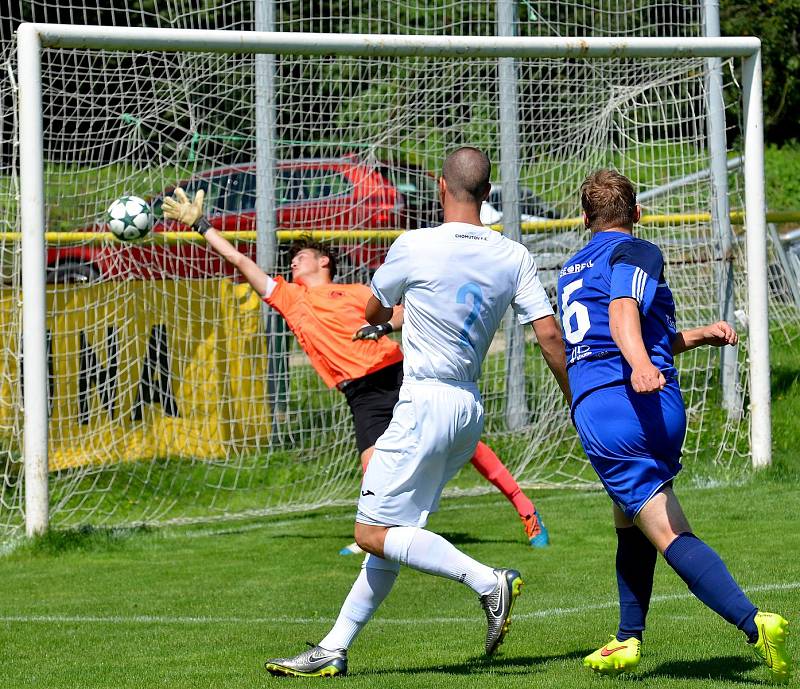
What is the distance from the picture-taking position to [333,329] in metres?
8.22

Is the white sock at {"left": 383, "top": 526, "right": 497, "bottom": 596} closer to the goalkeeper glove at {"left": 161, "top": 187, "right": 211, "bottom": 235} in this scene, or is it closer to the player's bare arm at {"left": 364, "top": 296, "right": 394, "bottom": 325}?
the player's bare arm at {"left": 364, "top": 296, "right": 394, "bottom": 325}

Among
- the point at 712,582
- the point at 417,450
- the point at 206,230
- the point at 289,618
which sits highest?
the point at 206,230

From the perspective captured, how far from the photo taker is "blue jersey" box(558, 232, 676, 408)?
4.57 metres

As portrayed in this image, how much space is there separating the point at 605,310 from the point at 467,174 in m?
0.75

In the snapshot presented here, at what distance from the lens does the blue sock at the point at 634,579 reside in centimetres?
474

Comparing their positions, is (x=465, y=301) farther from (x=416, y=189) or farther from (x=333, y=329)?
(x=416, y=189)

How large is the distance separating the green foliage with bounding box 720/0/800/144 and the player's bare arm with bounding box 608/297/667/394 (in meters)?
18.6

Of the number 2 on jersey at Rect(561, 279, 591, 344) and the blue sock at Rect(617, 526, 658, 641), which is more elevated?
the number 2 on jersey at Rect(561, 279, 591, 344)

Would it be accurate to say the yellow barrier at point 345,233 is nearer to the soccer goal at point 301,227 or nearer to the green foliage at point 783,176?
the soccer goal at point 301,227

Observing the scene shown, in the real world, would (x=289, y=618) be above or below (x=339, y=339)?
below

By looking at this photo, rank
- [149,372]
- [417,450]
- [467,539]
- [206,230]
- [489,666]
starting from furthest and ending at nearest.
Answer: [149,372]
[467,539]
[206,230]
[489,666]
[417,450]

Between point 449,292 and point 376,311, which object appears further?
point 376,311

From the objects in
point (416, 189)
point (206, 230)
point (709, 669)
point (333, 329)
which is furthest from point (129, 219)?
point (709, 669)

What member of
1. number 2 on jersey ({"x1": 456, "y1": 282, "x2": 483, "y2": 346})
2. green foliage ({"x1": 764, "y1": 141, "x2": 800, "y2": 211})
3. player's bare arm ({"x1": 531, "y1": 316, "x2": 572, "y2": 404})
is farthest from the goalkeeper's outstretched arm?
green foliage ({"x1": 764, "y1": 141, "x2": 800, "y2": 211})
